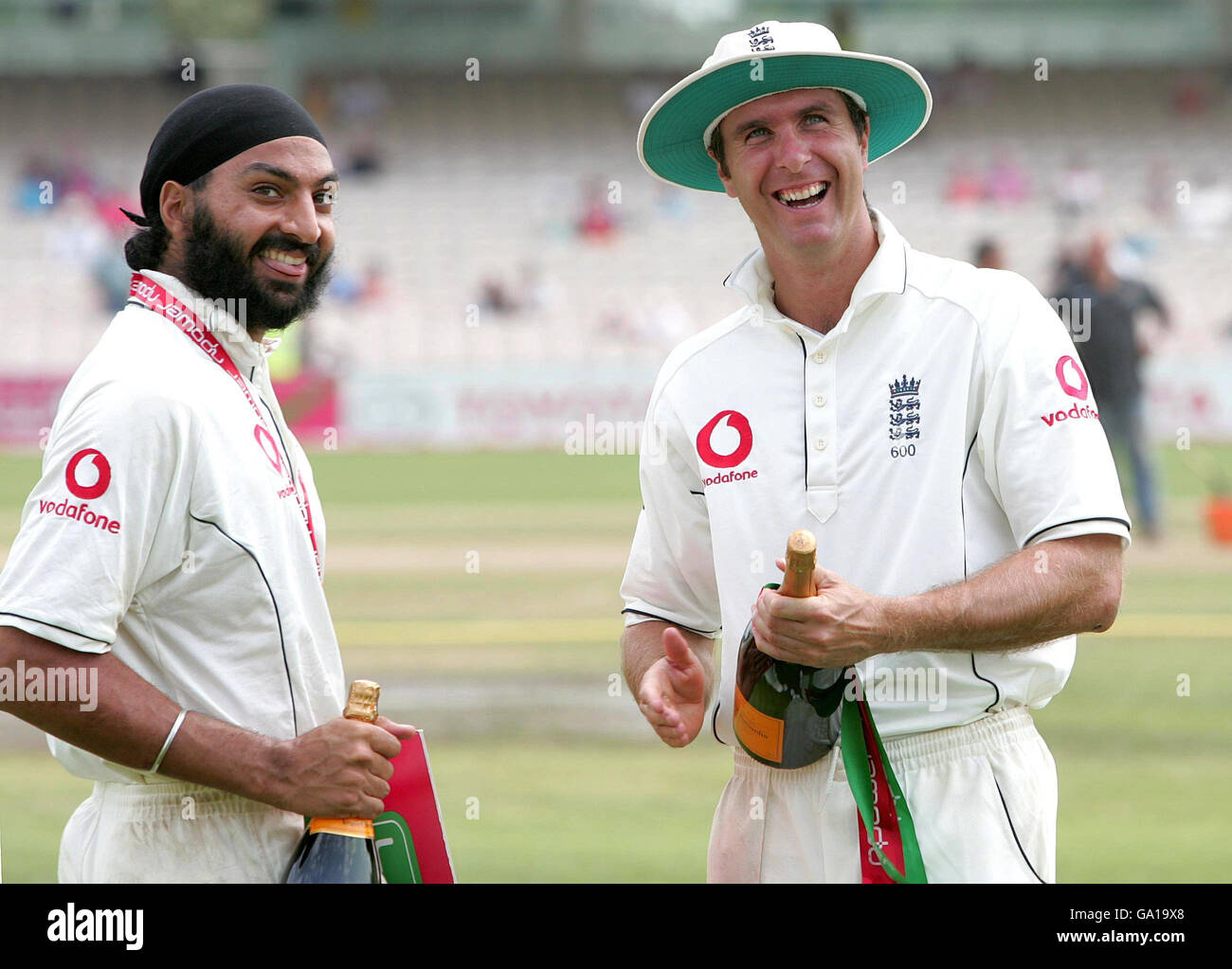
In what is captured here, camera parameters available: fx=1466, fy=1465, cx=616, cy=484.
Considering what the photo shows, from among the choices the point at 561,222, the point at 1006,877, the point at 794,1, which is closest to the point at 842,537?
the point at 1006,877

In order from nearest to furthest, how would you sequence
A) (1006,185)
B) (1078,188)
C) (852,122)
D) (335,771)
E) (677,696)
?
(335,771) < (677,696) < (852,122) < (1078,188) < (1006,185)

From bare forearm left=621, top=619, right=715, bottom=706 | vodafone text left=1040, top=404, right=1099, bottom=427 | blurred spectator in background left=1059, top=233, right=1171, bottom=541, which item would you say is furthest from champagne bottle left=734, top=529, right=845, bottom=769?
blurred spectator in background left=1059, top=233, right=1171, bottom=541

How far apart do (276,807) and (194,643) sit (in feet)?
1.12

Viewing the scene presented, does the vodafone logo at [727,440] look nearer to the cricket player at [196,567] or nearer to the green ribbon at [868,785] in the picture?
the green ribbon at [868,785]

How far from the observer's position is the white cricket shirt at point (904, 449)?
283cm

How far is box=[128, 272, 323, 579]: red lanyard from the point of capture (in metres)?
2.92

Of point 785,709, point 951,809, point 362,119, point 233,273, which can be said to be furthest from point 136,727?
point 362,119

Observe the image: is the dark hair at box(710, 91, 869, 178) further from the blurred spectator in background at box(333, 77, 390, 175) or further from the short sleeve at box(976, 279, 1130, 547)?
the blurred spectator in background at box(333, 77, 390, 175)

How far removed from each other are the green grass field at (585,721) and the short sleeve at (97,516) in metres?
3.21

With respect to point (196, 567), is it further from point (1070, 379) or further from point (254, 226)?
point (1070, 379)

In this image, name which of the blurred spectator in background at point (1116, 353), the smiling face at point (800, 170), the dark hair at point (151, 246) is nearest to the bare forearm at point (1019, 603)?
the smiling face at point (800, 170)

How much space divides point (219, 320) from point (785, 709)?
138 centimetres

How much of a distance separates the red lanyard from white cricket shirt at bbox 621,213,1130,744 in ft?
2.67
